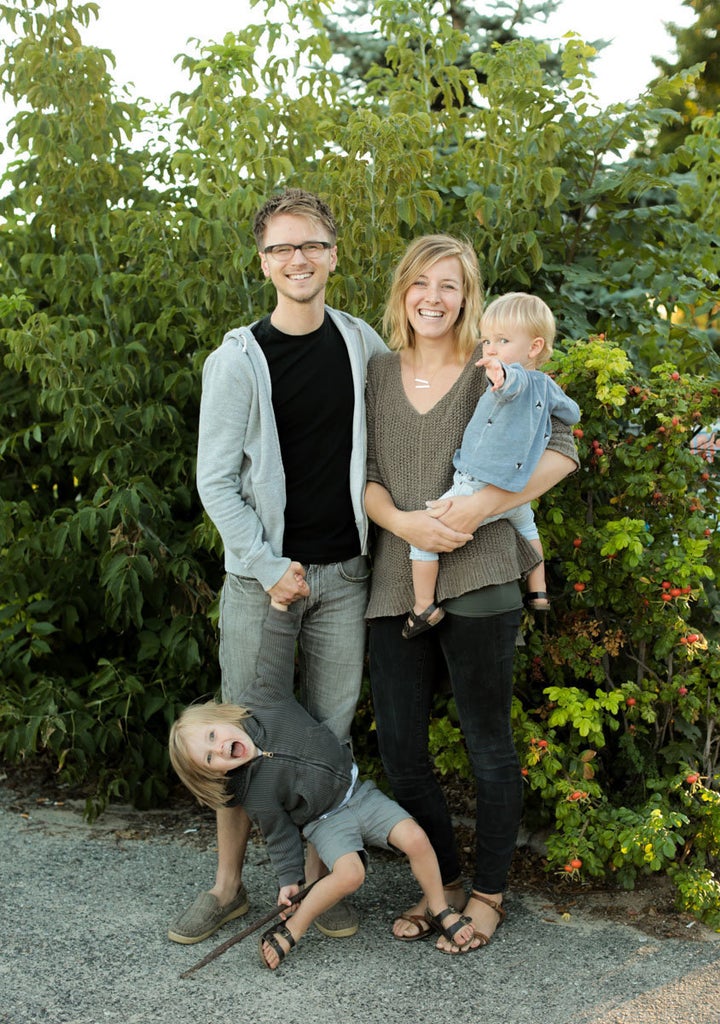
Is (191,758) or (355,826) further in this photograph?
(355,826)

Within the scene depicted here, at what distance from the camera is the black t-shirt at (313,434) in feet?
10.4

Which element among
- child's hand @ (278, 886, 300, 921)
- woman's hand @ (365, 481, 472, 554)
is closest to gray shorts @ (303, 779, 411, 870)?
child's hand @ (278, 886, 300, 921)

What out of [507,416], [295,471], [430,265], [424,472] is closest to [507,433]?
[507,416]

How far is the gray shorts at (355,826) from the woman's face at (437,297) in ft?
4.59

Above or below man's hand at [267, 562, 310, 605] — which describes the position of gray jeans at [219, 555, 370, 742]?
below

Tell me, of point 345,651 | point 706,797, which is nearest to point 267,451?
point 345,651

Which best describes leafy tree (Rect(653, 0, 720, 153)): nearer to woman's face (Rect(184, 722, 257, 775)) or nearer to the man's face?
the man's face

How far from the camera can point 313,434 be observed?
3186mm

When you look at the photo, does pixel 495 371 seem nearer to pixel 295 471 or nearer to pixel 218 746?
pixel 295 471

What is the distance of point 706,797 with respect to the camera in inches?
134

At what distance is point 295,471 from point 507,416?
0.64 meters

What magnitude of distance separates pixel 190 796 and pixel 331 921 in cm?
131

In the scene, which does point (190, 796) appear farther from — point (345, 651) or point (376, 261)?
point (376, 261)

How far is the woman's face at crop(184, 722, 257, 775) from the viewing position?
10.1 ft
